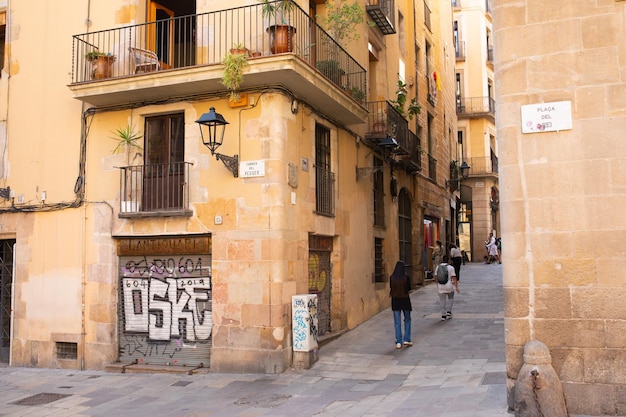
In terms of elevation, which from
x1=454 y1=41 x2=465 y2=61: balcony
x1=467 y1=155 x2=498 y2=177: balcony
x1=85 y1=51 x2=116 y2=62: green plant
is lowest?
x1=85 y1=51 x2=116 y2=62: green plant

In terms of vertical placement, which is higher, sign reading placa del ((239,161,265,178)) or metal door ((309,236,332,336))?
sign reading placa del ((239,161,265,178))

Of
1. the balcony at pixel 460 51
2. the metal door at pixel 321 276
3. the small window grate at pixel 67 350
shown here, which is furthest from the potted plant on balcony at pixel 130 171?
the balcony at pixel 460 51

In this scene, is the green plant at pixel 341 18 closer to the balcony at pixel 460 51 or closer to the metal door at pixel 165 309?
the metal door at pixel 165 309

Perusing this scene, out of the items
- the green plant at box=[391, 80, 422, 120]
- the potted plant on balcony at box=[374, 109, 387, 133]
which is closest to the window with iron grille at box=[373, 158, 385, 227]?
the potted plant on balcony at box=[374, 109, 387, 133]

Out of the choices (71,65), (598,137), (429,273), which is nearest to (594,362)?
(598,137)

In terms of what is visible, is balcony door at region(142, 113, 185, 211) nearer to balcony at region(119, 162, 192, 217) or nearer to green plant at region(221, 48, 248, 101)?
balcony at region(119, 162, 192, 217)

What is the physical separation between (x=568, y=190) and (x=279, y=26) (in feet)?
19.2

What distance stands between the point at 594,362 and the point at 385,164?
35.6 ft

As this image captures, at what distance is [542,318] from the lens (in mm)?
6789

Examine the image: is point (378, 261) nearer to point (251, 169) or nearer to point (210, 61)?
point (251, 169)

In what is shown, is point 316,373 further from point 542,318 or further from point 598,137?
point 598,137

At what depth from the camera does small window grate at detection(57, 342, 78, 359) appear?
1218cm

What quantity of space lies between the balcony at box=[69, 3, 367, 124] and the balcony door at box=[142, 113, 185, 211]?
516 mm

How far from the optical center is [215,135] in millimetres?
10875
